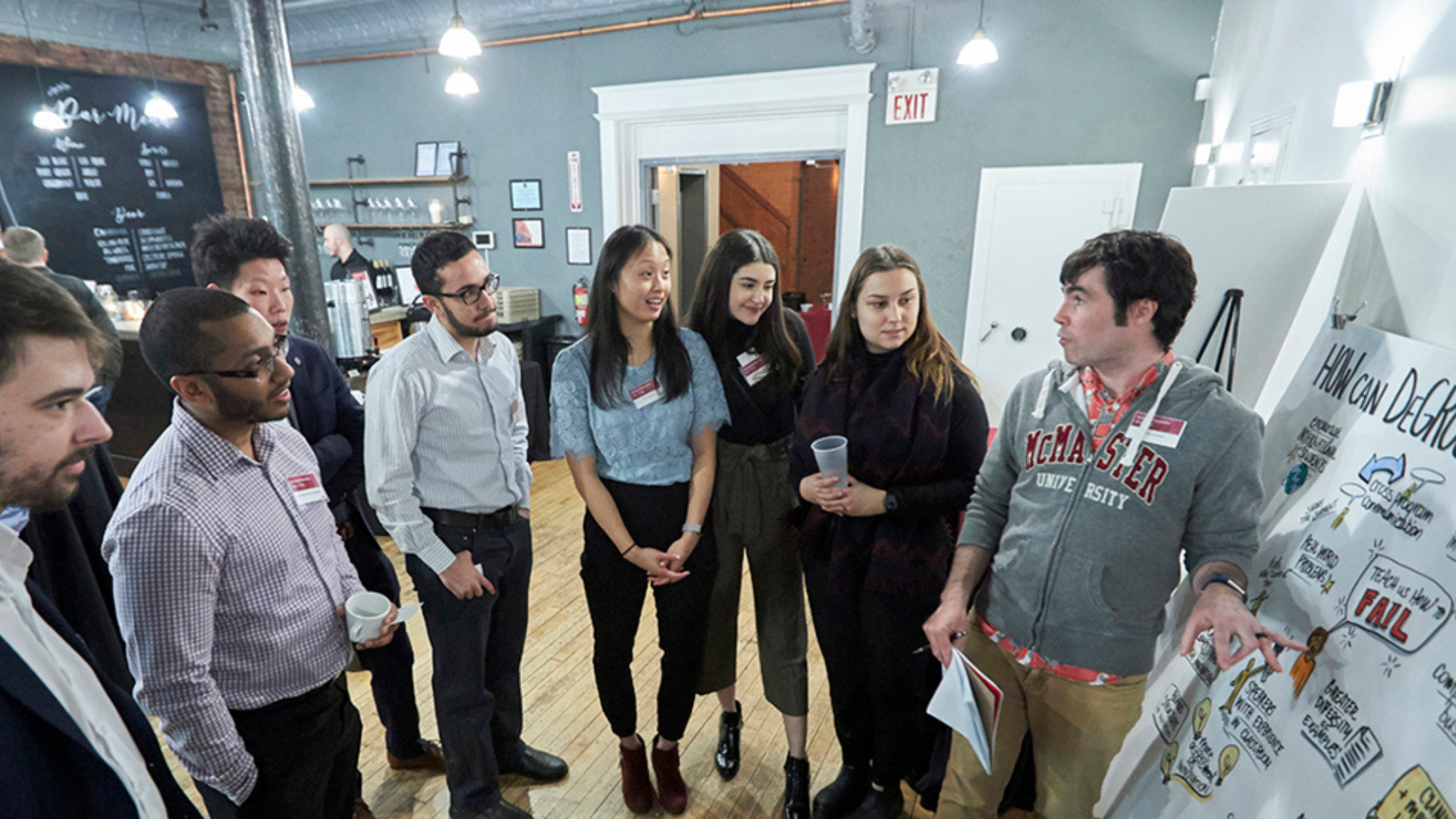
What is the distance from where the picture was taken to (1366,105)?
1578 millimetres

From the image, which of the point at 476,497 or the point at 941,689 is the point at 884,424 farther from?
the point at 476,497

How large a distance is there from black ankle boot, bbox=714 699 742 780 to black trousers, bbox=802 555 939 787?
40cm

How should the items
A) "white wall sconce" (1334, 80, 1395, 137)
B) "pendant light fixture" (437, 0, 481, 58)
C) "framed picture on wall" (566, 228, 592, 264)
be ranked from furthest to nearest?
"framed picture on wall" (566, 228, 592, 264) < "pendant light fixture" (437, 0, 481, 58) < "white wall sconce" (1334, 80, 1395, 137)

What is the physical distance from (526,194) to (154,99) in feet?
11.5

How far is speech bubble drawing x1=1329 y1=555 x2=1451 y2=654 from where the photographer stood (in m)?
0.96

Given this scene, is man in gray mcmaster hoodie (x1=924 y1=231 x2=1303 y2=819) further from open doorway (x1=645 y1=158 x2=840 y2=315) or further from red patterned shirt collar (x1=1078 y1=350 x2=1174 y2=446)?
open doorway (x1=645 y1=158 x2=840 y2=315)

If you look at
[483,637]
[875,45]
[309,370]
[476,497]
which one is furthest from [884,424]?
[875,45]

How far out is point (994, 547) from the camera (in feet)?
5.11

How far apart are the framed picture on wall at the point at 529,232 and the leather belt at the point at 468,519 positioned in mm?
4727

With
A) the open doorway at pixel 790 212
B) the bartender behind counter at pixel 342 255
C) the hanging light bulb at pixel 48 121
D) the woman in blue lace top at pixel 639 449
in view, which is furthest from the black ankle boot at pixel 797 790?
the hanging light bulb at pixel 48 121

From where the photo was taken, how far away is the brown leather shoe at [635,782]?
74.8 inches

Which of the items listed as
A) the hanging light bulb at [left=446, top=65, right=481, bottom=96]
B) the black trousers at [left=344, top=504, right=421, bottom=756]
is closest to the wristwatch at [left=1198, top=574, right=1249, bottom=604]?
the black trousers at [left=344, top=504, right=421, bottom=756]

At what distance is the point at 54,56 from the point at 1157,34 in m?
8.62

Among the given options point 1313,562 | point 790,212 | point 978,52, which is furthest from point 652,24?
point 1313,562
